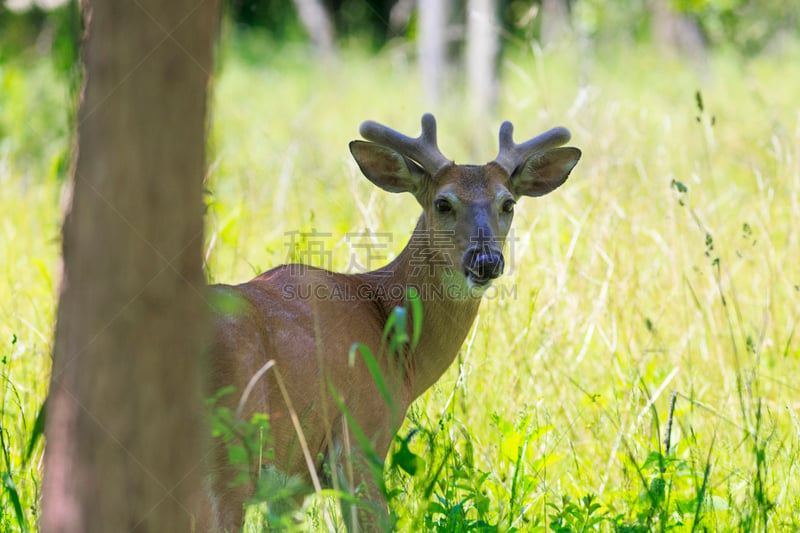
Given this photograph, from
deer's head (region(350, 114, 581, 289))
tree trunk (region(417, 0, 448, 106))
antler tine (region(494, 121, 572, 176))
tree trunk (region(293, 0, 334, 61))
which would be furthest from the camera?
tree trunk (region(293, 0, 334, 61))

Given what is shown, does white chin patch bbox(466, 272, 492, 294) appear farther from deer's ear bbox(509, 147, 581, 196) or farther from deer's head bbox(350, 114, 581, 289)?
deer's ear bbox(509, 147, 581, 196)

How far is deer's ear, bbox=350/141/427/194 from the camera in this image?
4.41m

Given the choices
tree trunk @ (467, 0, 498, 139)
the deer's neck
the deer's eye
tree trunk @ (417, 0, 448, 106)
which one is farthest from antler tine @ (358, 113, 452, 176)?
tree trunk @ (417, 0, 448, 106)

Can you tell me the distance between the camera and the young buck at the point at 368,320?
308 cm

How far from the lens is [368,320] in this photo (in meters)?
3.94

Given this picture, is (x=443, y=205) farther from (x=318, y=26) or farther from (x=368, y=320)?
(x=318, y=26)

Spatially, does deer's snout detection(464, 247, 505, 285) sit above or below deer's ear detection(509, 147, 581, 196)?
below

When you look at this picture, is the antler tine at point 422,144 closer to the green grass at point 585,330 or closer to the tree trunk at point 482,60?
the green grass at point 585,330

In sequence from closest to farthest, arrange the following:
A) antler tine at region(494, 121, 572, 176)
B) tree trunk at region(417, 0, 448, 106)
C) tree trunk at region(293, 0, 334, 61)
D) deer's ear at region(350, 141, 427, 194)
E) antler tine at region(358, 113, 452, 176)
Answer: antler tine at region(358, 113, 452, 176)
deer's ear at region(350, 141, 427, 194)
antler tine at region(494, 121, 572, 176)
tree trunk at region(417, 0, 448, 106)
tree trunk at region(293, 0, 334, 61)

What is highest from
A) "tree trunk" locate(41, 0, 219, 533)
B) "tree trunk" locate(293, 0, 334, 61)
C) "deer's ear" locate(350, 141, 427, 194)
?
"tree trunk" locate(293, 0, 334, 61)

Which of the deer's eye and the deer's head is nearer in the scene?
the deer's head

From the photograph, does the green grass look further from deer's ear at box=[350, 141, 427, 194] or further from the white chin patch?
deer's ear at box=[350, 141, 427, 194]

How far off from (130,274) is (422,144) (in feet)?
8.24

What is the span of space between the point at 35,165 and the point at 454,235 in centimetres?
563
